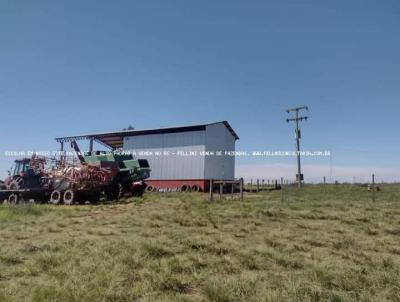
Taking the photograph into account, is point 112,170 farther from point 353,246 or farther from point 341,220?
point 353,246

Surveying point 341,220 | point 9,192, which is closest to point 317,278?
point 341,220

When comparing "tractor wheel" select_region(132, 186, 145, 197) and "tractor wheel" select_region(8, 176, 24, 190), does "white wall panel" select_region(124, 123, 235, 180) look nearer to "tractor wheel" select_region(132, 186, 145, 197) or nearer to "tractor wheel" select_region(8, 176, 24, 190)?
"tractor wheel" select_region(132, 186, 145, 197)

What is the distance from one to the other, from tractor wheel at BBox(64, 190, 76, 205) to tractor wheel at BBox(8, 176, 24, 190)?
4.46 m

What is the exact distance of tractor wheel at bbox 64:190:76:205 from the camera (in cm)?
2192

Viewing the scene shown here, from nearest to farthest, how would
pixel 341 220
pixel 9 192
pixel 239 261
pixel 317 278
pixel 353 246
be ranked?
pixel 317 278 → pixel 239 261 → pixel 353 246 → pixel 341 220 → pixel 9 192

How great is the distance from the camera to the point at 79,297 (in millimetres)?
5043

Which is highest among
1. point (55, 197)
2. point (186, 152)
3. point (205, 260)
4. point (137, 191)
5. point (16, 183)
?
point (186, 152)

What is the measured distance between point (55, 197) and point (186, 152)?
42.6 feet

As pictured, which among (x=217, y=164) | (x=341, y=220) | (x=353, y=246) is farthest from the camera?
(x=217, y=164)

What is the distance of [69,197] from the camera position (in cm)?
2223

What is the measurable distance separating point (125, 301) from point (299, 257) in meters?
4.03

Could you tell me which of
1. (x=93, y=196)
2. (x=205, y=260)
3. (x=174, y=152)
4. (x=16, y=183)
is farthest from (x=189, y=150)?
(x=205, y=260)

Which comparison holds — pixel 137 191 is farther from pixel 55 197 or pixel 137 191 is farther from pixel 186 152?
pixel 186 152

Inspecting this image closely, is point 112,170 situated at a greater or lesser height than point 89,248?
greater
